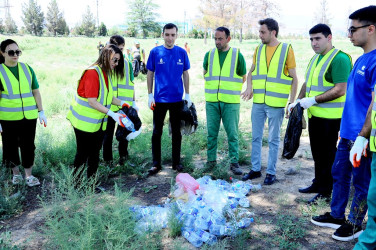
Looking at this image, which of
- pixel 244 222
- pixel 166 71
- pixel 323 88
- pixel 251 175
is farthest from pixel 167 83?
pixel 244 222

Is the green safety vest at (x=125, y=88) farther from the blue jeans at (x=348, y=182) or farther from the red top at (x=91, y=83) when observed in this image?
the blue jeans at (x=348, y=182)

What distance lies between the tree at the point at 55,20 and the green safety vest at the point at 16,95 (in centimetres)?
5658

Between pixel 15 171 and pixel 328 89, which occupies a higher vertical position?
pixel 328 89

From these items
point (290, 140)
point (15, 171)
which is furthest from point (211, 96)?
point (15, 171)

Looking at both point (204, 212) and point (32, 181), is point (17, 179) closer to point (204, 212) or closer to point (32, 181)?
point (32, 181)

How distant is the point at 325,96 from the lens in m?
3.61

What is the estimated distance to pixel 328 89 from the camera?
3.66 m

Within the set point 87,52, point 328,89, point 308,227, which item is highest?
point 87,52

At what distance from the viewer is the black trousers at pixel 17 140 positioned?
13.4ft

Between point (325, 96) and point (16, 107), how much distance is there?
377 cm

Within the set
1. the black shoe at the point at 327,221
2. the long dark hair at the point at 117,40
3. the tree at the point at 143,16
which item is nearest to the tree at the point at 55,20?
the tree at the point at 143,16

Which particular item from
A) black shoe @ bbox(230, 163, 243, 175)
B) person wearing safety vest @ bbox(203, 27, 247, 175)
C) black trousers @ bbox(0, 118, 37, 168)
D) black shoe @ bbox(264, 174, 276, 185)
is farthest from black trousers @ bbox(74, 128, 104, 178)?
black shoe @ bbox(264, 174, 276, 185)

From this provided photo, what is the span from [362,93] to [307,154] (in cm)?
297

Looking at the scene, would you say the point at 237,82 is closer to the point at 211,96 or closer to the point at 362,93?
the point at 211,96
